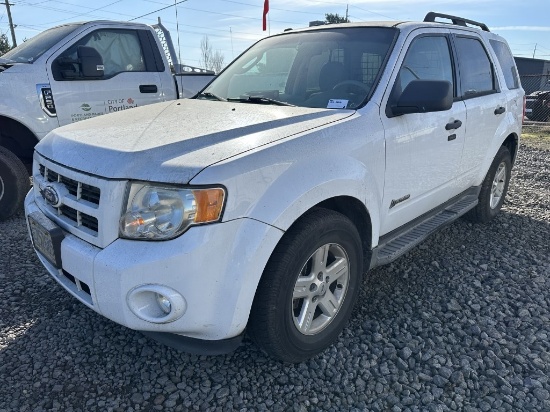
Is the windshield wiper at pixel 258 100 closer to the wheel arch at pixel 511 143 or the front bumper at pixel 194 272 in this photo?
the front bumper at pixel 194 272

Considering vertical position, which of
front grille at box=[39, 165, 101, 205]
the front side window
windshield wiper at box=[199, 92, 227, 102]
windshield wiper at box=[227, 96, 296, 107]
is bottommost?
front grille at box=[39, 165, 101, 205]

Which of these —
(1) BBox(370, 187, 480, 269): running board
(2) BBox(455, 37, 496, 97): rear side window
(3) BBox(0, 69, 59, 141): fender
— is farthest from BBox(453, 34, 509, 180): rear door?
(3) BBox(0, 69, 59, 141): fender

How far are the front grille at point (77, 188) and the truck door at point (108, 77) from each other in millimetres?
2683

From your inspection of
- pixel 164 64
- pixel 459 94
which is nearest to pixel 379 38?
pixel 459 94

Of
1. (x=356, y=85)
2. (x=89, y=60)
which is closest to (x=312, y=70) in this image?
(x=356, y=85)

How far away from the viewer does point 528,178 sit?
6.89m

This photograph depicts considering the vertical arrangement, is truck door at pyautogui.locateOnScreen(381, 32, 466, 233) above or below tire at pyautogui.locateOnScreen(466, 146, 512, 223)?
above

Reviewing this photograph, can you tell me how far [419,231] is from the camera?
11.1ft

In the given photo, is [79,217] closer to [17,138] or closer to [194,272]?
[194,272]

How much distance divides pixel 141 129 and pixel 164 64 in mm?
3559

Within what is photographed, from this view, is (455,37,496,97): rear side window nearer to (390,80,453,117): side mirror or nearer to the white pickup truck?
(390,80,453,117): side mirror

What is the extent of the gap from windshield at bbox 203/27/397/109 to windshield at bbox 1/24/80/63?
234cm

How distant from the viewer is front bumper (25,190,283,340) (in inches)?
73.9

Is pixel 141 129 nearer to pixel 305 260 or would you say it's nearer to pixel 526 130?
pixel 305 260
